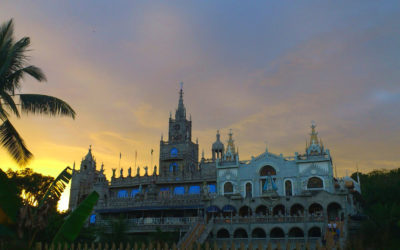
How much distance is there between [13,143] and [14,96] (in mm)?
1985

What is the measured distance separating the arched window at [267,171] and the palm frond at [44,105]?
1596 inches

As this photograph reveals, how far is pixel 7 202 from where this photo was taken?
11.8 metres

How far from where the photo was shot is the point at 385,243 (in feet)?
115

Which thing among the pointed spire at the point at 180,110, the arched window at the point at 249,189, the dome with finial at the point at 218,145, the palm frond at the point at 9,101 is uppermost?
the pointed spire at the point at 180,110

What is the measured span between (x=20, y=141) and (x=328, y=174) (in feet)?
138

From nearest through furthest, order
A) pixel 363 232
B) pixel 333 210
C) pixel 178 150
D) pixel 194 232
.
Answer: pixel 363 232 → pixel 194 232 → pixel 333 210 → pixel 178 150

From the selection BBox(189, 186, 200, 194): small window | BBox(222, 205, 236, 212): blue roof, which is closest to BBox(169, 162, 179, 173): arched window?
BBox(189, 186, 200, 194): small window

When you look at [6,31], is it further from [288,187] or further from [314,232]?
[288,187]

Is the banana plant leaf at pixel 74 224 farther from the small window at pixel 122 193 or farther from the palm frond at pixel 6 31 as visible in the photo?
the small window at pixel 122 193

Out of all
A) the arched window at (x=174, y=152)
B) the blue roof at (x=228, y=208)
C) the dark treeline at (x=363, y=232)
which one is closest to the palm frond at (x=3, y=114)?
the dark treeline at (x=363, y=232)

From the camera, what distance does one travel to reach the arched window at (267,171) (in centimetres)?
5334

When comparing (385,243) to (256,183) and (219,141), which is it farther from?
(219,141)

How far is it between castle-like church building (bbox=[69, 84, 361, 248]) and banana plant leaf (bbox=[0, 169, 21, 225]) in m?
26.9

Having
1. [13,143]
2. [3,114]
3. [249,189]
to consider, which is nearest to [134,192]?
[249,189]
